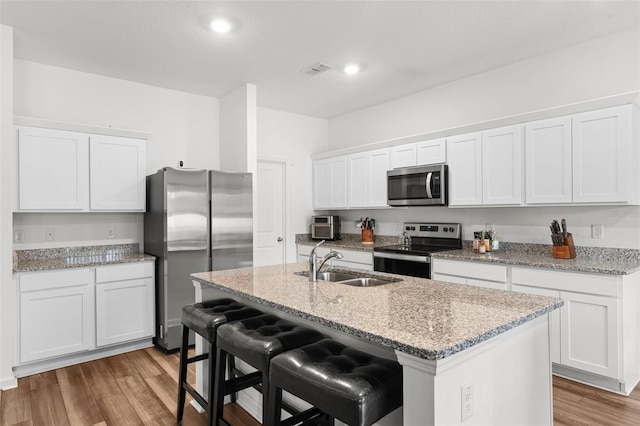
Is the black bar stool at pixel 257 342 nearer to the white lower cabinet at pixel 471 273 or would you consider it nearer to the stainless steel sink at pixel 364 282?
the stainless steel sink at pixel 364 282

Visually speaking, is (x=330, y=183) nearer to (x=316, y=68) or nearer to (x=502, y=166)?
(x=316, y=68)

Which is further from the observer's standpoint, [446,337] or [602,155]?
[602,155]

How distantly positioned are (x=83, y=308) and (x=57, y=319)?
0.20 metres

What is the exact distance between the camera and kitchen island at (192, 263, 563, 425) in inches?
48.0

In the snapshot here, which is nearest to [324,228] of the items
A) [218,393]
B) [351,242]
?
[351,242]

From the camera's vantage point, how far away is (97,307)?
3438mm

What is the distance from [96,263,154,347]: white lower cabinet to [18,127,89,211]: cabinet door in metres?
0.71

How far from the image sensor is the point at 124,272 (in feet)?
11.8

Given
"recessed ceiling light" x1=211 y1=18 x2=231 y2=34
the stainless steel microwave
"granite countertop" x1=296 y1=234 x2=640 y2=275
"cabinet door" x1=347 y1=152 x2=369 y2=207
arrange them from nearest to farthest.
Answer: "granite countertop" x1=296 y1=234 x2=640 y2=275 → "recessed ceiling light" x1=211 y1=18 x2=231 y2=34 → the stainless steel microwave → "cabinet door" x1=347 y1=152 x2=369 y2=207

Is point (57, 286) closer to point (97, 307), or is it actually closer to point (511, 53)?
point (97, 307)

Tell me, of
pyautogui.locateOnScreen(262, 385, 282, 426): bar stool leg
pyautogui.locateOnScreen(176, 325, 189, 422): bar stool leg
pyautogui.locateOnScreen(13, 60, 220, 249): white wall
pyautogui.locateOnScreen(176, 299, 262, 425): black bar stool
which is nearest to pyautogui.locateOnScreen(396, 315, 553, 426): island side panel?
pyautogui.locateOnScreen(262, 385, 282, 426): bar stool leg

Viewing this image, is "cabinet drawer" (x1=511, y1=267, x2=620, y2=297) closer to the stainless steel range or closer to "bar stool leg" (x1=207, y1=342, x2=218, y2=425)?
the stainless steel range

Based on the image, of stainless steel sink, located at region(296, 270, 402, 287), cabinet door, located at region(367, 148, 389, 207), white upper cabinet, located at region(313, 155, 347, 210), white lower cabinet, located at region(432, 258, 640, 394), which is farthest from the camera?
white upper cabinet, located at region(313, 155, 347, 210)

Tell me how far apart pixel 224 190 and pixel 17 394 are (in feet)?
7.46
